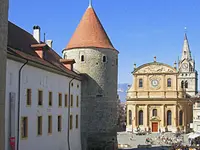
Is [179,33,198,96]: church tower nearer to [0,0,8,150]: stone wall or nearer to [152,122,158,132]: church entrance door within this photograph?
[152,122,158,132]: church entrance door

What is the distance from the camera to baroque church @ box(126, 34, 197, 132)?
67.0 m

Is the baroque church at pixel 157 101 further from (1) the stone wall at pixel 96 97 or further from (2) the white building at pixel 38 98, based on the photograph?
(2) the white building at pixel 38 98

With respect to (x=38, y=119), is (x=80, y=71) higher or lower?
higher

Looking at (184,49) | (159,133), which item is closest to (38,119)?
(159,133)

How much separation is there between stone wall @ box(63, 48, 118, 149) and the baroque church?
36167mm

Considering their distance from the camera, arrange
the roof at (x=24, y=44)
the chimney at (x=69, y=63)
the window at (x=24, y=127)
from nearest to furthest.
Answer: the window at (x=24, y=127)
the roof at (x=24, y=44)
the chimney at (x=69, y=63)

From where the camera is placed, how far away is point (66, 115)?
27984 millimetres

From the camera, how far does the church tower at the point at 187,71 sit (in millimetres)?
92250

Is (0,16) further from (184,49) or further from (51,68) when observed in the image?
(184,49)

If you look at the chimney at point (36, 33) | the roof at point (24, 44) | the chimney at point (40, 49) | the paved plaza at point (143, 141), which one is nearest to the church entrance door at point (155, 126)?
the paved plaza at point (143, 141)

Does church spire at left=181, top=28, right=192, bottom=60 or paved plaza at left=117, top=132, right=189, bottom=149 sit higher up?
church spire at left=181, top=28, right=192, bottom=60

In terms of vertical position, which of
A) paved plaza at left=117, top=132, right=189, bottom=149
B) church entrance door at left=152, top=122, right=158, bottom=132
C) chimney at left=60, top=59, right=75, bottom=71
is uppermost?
chimney at left=60, top=59, right=75, bottom=71

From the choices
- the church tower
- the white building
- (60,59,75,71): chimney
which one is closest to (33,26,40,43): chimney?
the white building

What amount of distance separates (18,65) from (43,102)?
407cm
